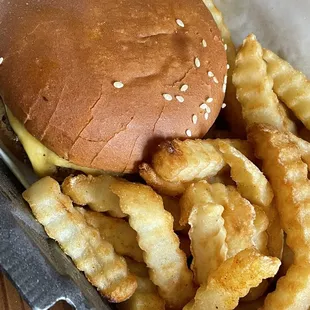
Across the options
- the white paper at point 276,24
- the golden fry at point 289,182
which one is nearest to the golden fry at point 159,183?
the golden fry at point 289,182

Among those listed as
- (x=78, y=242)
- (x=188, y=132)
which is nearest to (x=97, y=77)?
(x=188, y=132)

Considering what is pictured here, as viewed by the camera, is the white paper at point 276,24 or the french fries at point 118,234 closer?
the french fries at point 118,234

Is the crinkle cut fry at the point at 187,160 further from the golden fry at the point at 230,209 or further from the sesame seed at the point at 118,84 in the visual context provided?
the sesame seed at the point at 118,84

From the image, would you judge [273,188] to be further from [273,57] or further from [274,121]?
[273,57]

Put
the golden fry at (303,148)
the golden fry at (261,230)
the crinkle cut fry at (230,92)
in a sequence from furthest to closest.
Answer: the crinkle cut fry at (230,92) < the golden fry at (303,148) < the golden fry at (261,230)

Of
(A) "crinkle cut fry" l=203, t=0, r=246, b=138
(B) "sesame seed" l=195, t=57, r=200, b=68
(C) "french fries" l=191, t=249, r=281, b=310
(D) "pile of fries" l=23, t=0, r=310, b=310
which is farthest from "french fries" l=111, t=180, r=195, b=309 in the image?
(A) "crinkle cut fry" l=203, t=0, r=246, b=138

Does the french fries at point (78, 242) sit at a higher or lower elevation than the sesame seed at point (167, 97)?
lower
